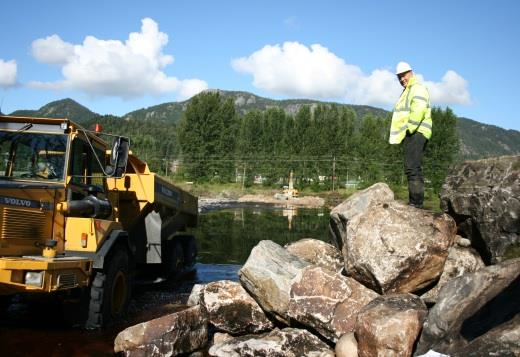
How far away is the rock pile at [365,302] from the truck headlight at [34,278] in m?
1.15

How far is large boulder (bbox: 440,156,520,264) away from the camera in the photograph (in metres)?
6.38

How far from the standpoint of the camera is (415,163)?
771cm

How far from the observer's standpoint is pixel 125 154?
6793 millimetres

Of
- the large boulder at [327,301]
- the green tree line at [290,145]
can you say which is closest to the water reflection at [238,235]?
the large boulder at [327,301]

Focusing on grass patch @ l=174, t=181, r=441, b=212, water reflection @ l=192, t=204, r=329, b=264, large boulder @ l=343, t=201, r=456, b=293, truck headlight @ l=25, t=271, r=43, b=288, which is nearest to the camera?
truck headlight @ l=25, t=271, r=43, b=288

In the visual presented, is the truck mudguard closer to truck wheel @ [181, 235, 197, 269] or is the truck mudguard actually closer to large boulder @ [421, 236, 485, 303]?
truck wheel @ [181, 235, 197, 269]

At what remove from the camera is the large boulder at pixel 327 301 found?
20.2 ft

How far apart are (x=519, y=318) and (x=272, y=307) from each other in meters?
3.20

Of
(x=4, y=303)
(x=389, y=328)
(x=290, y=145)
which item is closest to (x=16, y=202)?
(x=4, y=303)

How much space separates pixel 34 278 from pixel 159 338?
1586 millimetres

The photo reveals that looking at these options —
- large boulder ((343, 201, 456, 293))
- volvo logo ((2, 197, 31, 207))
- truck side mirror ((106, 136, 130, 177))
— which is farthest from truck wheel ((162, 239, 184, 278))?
large boulder ((343, 201, 456, 293))

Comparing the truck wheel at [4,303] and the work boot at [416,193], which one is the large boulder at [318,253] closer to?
the work boot at [416,193]

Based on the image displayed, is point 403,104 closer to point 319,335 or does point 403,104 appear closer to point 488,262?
point 488,262

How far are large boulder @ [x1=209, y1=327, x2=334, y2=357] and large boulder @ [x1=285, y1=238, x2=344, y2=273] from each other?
2008 mm
